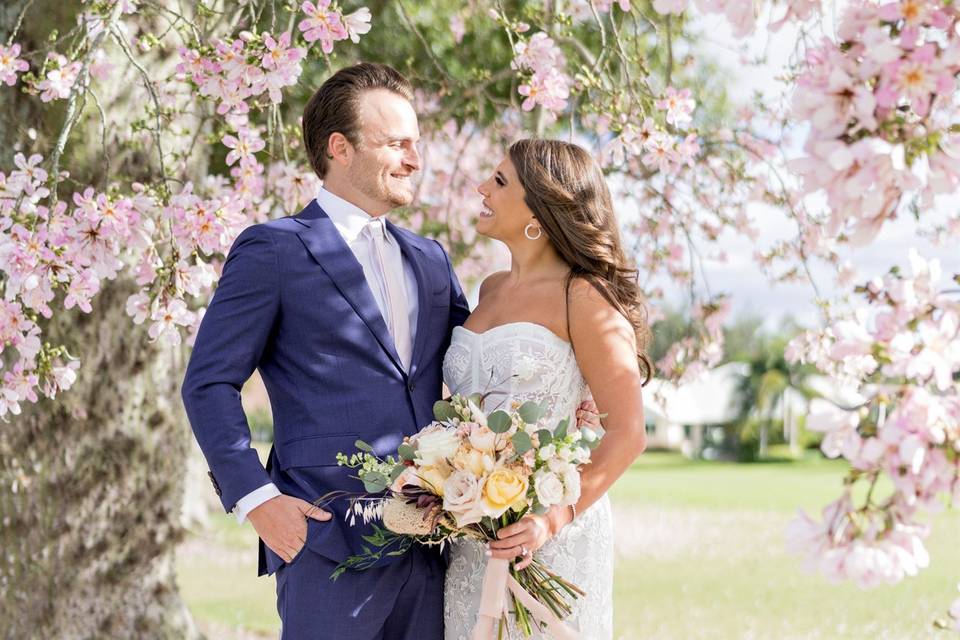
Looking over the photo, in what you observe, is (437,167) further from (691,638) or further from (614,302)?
(614,302)

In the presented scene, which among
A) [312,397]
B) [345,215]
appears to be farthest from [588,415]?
[345,215]

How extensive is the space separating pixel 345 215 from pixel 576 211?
61 cm

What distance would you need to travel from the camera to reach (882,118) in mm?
1433

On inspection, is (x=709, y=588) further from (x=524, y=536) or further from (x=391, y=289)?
(x=524, y=536)

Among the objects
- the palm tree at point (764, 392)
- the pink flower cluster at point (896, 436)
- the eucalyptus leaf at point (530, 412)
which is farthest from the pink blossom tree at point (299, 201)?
the palm tree at point (764, 392)

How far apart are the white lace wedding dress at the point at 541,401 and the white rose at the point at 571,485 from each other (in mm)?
385

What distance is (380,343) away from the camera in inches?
102

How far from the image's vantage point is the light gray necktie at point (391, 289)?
8.95 feet

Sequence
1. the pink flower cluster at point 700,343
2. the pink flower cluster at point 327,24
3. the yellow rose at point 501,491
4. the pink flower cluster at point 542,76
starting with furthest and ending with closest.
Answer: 1. the pink flower cluster at point 700,343
2. the pink flower cluster at point 542,76
3. the pink flower cluster at point 327,24
4. the yellow rose at point 501,491

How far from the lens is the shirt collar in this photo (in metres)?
2.79

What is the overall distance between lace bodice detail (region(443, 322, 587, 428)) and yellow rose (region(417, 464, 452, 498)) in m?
0.47

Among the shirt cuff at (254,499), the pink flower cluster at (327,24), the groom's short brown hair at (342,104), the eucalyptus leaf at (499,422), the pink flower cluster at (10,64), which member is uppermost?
the pink flower cluster at (327,24)

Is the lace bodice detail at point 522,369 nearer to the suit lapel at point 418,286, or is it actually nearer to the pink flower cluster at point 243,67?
the suit lapel at point 418,286

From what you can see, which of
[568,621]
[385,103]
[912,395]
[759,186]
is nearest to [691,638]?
[759,186]
